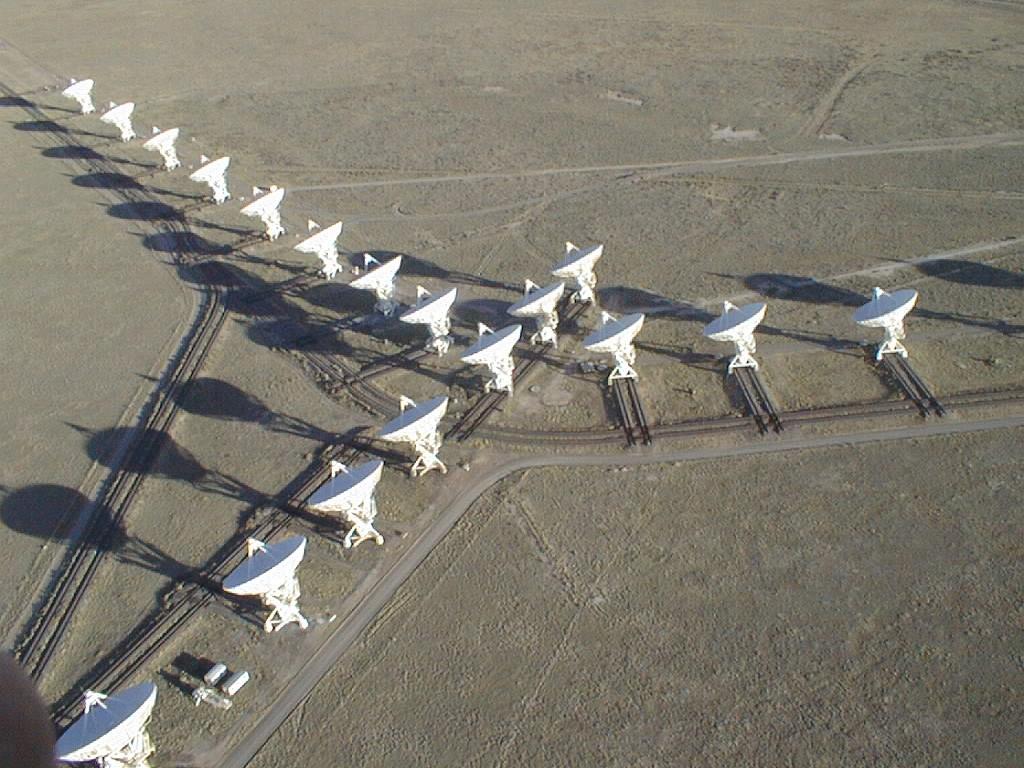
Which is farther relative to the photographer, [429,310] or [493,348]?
[429,310]

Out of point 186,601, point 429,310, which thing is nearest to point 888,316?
point 429,310

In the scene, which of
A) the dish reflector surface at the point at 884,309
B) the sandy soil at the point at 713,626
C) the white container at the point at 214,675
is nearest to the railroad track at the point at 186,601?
the white container at the point at 214,675

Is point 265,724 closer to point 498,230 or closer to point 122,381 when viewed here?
point 122,381

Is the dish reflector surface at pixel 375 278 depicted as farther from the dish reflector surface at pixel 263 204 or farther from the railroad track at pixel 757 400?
the railroad track at pixel 757 400

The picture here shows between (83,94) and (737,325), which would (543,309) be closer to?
(737,325)

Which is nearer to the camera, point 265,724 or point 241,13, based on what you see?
point 265,724

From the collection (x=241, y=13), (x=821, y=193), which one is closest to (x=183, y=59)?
(x=241, y=13)

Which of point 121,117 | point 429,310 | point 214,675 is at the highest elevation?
point 121,117
